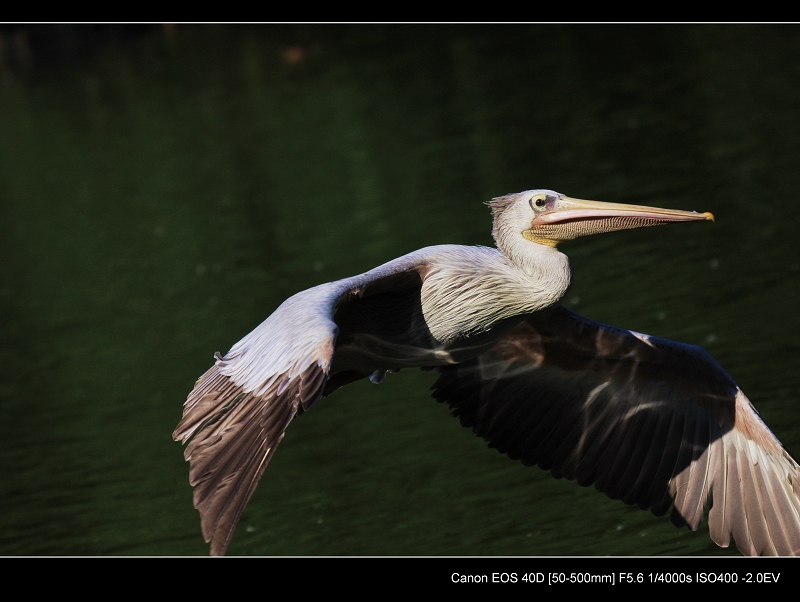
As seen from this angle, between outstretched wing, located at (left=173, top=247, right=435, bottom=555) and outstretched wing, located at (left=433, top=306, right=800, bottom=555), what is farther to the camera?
outstretched wing, located at (left=433, top=306, right=800, bottom=555)

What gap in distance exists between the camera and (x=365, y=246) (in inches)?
637

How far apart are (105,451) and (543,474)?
4309 millimetres

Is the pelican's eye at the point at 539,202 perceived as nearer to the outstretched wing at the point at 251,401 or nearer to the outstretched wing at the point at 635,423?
the outstretched wing at the point at 635,423

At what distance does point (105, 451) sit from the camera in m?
11.5

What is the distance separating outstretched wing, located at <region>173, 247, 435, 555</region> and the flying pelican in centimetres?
2

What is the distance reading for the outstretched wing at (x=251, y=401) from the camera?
5.55 m

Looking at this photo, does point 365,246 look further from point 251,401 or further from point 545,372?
point 251,401

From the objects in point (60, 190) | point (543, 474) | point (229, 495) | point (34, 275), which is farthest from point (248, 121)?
point (229, 495)

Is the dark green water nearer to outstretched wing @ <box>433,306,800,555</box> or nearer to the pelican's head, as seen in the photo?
outstretched wing @ <box>433,306,800,555</box>

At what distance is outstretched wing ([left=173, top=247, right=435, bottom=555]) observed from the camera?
218 inches

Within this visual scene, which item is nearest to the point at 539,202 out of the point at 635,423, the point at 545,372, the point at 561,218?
the point at 561,218

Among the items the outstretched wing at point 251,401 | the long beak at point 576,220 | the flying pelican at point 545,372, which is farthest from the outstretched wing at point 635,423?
the outstretched wing at point 251,401

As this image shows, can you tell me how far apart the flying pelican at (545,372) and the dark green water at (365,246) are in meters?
0.64

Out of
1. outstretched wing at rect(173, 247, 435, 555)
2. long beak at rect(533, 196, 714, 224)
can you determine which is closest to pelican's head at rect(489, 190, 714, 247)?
long beak at rect(533, 196, 714, 224)
